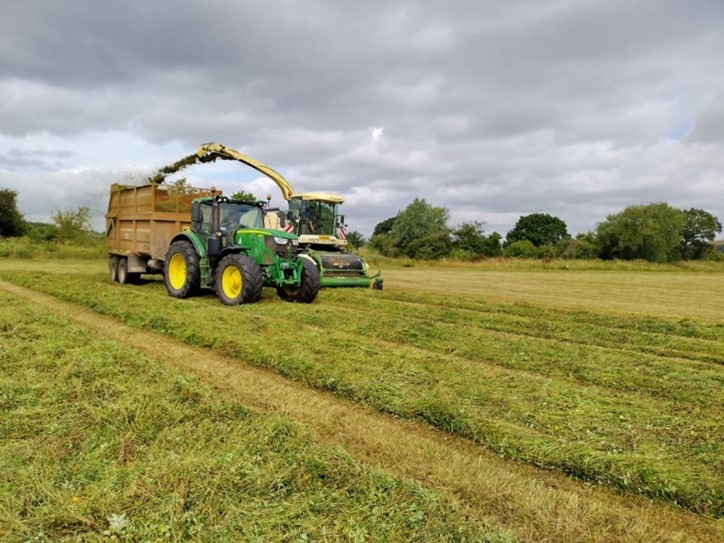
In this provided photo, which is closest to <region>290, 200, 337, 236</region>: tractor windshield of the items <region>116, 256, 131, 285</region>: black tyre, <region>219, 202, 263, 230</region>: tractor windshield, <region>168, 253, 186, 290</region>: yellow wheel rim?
<region>219, 202, 263, 230</region>: tractor windshield

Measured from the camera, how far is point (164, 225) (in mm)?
13117

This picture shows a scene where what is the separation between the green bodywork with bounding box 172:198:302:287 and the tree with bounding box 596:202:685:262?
4523cm

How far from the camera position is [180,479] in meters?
2.98

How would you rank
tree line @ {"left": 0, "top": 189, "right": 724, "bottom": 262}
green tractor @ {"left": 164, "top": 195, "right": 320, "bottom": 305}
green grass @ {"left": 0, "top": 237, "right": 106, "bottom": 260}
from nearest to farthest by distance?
green tractor @ {"left": 164, "top": 195, "right": 320, "bottom": 305} < green grass @ {"left": 0, "top": 237, "right": 106, "bottom": 260} < tree line @ {"left": 0, "top": 189, "right": 724, "bottom": 262}

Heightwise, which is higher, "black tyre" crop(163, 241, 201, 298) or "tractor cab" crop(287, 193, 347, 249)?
"tractor cab" crop(287, 193, 347, 249)

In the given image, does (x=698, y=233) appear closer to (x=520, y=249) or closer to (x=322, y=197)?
(x=520, y=249)

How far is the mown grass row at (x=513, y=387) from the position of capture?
11.6 ft

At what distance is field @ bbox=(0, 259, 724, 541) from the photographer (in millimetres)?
2748

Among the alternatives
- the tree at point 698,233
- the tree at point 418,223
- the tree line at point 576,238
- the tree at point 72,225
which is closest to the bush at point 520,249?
the tree line at point 576,238

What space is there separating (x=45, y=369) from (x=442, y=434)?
148 inches

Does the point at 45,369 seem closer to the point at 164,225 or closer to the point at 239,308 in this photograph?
the point at 239,308

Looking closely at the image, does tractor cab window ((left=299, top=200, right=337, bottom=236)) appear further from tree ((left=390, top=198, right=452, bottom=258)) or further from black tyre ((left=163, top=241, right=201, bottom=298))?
tree ((left=390, top=198, right=452, bottom=258))

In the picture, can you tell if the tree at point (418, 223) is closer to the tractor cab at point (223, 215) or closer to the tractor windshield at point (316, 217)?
the tractor windshield at point (316, 217)

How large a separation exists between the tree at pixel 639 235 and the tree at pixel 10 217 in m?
49.6
